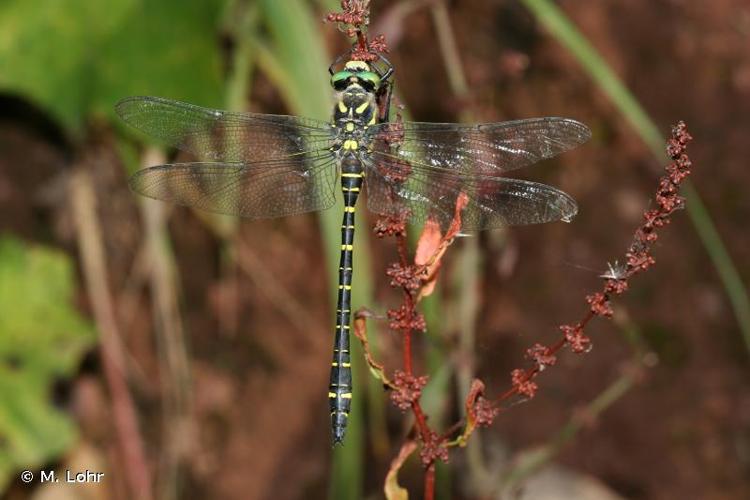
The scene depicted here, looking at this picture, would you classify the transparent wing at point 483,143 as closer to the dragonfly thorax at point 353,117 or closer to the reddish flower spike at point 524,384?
the dragonfly thorax at point 353,117

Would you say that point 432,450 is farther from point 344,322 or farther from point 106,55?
point 106,55

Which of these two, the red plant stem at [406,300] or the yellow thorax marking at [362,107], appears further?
the yellow thorax marking at [362,107]

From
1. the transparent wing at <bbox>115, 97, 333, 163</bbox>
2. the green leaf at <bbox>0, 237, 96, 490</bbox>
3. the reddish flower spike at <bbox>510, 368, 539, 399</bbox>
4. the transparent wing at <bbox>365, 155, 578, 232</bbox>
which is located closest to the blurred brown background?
the green leaf at <bbox>0, 237, 96, 490</bbox>

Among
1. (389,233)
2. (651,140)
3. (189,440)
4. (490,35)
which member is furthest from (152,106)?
(490,35)

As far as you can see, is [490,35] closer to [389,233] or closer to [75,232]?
[75,232]

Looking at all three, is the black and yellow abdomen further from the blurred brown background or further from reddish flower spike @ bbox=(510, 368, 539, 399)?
the blurred brown background

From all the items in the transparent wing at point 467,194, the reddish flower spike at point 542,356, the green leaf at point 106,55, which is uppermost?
the green leaf at point 106,55

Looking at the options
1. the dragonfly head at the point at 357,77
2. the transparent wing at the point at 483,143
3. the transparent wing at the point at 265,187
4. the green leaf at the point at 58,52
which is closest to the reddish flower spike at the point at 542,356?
the transparent wing at the point at 483,143
